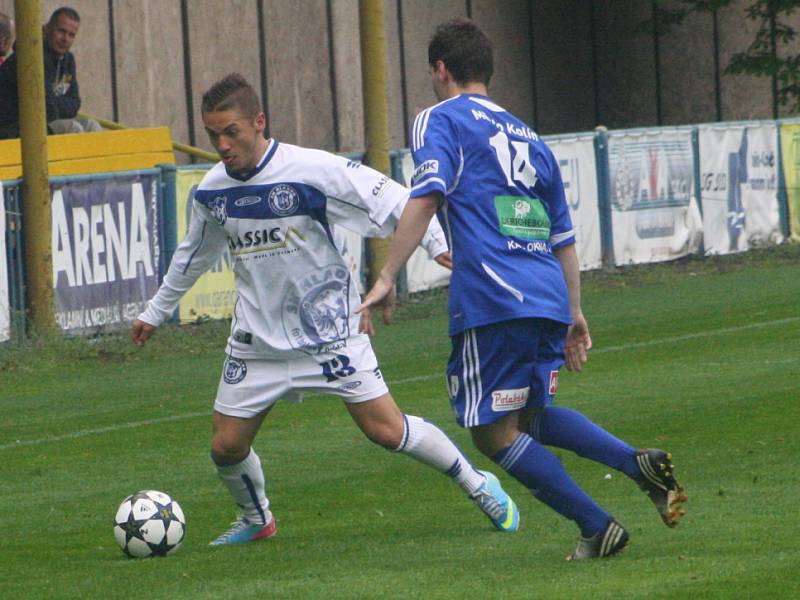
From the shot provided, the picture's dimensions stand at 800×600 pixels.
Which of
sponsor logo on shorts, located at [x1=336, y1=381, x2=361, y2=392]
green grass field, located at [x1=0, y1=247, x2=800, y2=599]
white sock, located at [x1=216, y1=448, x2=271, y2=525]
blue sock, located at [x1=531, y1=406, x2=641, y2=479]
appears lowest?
green grass field, located at [x1=0, y1=247, x2=800, y2=599]

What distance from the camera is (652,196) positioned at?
66.7ft

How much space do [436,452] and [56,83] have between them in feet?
34.5

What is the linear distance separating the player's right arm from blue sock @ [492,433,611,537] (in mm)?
1616

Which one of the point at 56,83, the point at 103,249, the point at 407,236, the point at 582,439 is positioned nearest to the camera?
the point at 407,236

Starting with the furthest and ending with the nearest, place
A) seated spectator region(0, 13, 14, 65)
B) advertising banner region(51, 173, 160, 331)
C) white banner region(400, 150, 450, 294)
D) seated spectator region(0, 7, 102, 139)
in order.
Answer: white banner region(400, 150, 450, 294)
seated spectator region(0, 7, 102, 139)
seated spectator region(0, 13, 14, 65)
advertising banner region(51, 173, 160, 331)

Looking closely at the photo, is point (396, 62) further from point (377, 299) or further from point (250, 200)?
point (377, 299)

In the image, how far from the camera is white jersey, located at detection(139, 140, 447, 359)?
21.6 feet

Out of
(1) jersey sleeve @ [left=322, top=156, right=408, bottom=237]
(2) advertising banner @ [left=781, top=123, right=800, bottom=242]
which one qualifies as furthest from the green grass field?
(2) advertising banner @ [left=781, top=123, right=800, bottom=242]

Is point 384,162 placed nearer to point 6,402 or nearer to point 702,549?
point 6,402

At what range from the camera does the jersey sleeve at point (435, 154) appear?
5.71m

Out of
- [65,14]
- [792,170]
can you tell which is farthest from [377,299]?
[792,170]

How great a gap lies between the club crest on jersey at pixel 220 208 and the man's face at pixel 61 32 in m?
9.45

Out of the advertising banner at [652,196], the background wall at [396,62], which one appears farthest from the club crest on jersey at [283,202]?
the background wall at [396,62]

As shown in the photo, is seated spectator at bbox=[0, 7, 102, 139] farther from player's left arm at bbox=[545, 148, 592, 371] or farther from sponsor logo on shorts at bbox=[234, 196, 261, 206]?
player's left arm at bbox=[545, 148, 592, 371]
